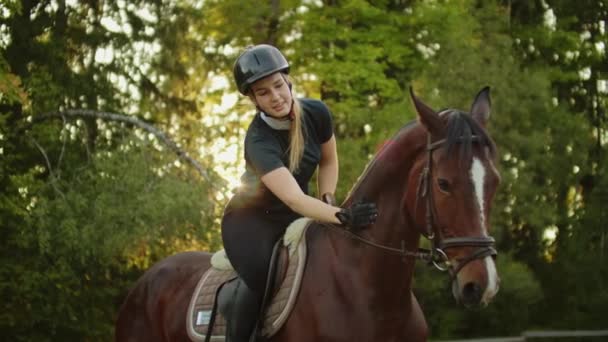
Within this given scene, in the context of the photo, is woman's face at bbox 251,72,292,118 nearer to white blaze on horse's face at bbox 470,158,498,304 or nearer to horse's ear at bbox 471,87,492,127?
horse's ear at bbox 471,87,492,127

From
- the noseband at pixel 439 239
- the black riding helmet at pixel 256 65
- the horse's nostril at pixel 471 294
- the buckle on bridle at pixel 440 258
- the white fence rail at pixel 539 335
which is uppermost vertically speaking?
the black riding helmet at pixel 256 65

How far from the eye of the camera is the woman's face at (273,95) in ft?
17.3

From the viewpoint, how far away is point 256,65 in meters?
5.27

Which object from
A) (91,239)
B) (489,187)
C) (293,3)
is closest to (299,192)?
(489,187)

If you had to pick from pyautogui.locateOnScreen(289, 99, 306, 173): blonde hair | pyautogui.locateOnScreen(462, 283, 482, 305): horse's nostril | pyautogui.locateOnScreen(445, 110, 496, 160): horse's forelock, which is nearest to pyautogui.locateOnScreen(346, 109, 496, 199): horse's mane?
pyautogui.locateOnScreen(445, 110, 496, 160): horse's forelock

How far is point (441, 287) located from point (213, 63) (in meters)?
7.48

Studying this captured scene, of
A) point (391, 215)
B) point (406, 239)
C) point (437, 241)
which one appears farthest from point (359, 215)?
point (437, 241)

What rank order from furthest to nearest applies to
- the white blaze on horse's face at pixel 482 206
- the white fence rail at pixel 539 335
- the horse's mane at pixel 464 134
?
1. the white fence rail at pixel 539 335
2. the horse's mane at pixel 464 134
3. the white blaze on horse's face at pixel 482 206

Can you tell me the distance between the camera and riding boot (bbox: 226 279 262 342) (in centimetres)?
536

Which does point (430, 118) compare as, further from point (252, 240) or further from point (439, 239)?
point (252, 240)

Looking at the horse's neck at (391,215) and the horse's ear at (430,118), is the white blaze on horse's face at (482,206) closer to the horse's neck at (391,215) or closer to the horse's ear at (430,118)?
the horse's ear at (430,118)

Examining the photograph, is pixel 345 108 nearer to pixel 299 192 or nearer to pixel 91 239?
pixel 91 239

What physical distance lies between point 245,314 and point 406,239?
1053mm

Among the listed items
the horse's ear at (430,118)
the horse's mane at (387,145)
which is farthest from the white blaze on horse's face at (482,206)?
the horse's mane at (387,145)
